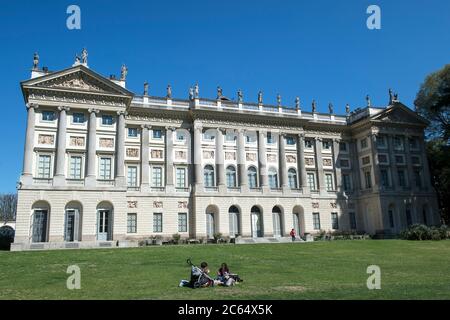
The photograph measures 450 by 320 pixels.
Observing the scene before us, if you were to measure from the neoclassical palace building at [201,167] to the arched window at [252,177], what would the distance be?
16cm

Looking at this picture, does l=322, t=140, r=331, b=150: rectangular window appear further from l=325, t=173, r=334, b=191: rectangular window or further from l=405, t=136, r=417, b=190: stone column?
l=405, t=136, r=417, b=190: stone column

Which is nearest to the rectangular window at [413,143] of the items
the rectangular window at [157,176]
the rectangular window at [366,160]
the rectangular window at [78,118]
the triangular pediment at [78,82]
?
the rectangular window at [366,160]

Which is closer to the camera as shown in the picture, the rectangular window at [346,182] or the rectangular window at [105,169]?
the rectangular window at [105,169]

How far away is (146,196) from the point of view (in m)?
39.8

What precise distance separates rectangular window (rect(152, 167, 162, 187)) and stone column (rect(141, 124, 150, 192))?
2.52 feet

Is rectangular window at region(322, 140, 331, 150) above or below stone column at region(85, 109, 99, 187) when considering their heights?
above

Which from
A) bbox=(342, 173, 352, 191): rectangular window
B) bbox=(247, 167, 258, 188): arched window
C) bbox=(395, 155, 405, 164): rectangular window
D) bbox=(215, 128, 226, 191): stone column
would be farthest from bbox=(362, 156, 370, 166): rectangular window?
bbox=(215, 128, 226, 191): stone column

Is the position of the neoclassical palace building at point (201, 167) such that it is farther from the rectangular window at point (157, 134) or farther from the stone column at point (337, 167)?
the rectangular window at point (157, 134)

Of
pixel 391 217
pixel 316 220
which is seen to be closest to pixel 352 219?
pixel 391 217

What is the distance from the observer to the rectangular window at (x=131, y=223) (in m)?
38.8

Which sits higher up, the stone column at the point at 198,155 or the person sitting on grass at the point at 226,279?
the stone column at the point at 198,155

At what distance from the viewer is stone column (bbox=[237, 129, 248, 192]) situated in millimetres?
43562

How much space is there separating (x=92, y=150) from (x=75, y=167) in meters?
2.15
